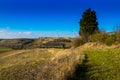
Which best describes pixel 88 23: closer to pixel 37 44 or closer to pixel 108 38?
pixel 108 38

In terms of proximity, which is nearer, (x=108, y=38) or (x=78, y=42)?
(x=108, y=38)

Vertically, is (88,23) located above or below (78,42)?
above

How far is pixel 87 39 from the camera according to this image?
2106 inches

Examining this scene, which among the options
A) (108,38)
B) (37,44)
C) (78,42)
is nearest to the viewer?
(108,38)

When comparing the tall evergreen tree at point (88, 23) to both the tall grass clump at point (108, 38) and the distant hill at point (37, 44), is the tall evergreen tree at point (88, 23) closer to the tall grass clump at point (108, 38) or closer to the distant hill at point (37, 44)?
the distant hill at point (37, 44)

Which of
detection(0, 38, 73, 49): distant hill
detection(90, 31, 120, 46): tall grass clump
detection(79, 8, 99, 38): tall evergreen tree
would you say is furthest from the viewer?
detection(0, 38, 73, 49): distant hill

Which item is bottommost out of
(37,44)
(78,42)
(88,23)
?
(37,44)

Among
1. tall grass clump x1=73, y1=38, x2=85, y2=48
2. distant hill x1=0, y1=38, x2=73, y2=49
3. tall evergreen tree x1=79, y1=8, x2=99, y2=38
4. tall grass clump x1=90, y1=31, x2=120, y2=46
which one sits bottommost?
distant hill x1=0, y1=38, x2=73, y2=49

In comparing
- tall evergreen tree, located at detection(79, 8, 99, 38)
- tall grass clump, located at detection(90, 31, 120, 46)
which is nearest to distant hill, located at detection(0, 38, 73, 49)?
tall evergreen tree, located at detection(79, 8, 99, 38)

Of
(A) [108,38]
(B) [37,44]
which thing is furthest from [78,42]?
(B) [37,44]

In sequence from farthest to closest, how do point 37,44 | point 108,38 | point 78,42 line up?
point 37,44, point 78,42, point 108,38

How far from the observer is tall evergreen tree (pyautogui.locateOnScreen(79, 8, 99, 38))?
5609 cm

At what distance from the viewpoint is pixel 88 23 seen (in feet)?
187

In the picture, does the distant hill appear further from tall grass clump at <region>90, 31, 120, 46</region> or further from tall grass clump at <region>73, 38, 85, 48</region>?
tall grass clump at <region>90, 31, 120, 46</region>
